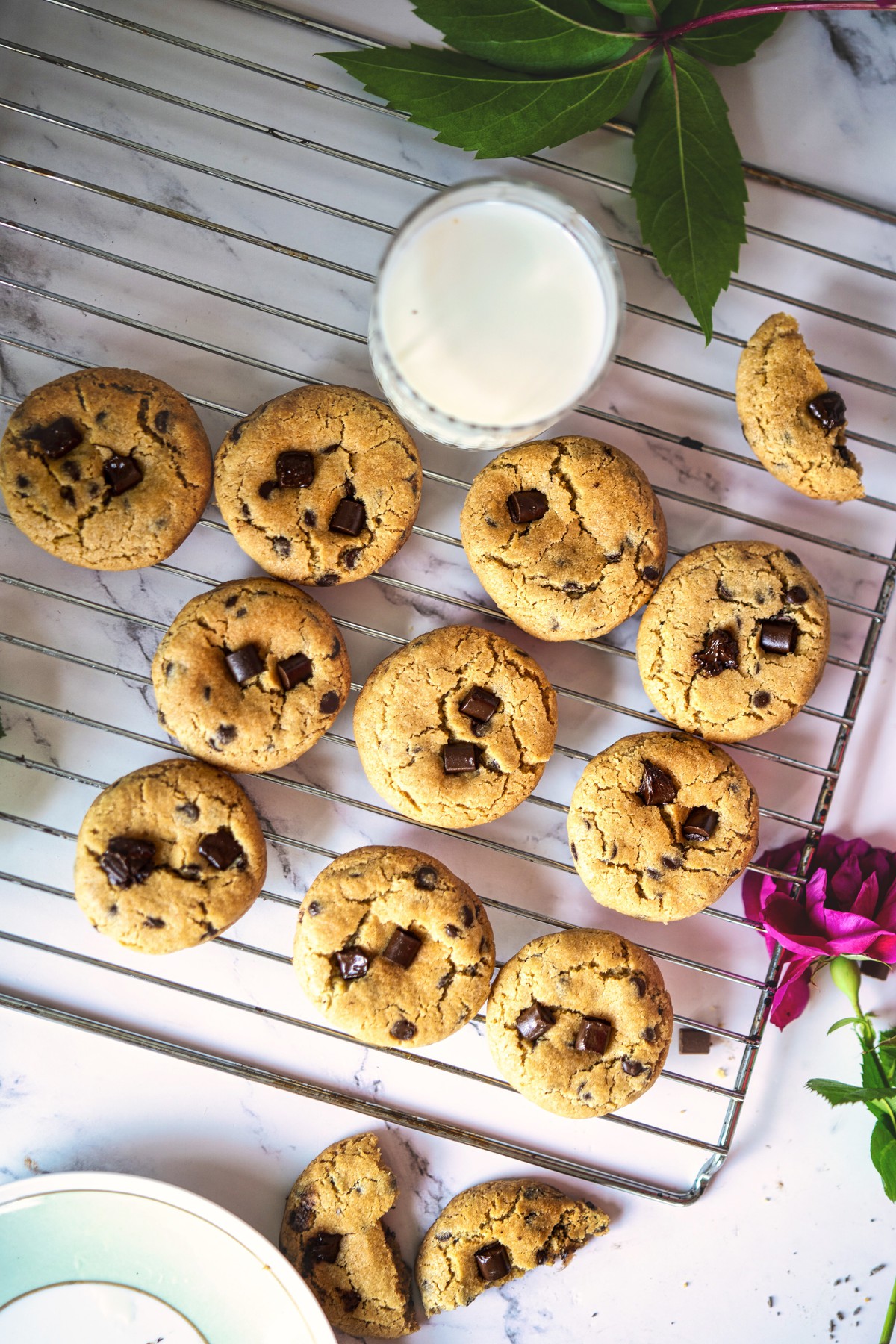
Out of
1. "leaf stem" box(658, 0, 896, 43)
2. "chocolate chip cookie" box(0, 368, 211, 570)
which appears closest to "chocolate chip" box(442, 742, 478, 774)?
"chocolate chip cookie" box(0, 368, 211, 570)

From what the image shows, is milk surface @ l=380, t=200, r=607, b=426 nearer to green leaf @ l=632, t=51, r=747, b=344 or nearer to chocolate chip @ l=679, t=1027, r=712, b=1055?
green leaf @ l=632, t=51, r=747, b=344

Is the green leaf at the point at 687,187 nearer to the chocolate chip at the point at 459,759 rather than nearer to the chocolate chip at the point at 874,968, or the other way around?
the chocolate chip at the point at 459,759

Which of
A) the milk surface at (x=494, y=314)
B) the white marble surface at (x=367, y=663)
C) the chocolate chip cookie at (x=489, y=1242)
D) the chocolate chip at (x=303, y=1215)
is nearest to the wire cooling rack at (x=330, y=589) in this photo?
the white marble surface at (x=367, y=663)

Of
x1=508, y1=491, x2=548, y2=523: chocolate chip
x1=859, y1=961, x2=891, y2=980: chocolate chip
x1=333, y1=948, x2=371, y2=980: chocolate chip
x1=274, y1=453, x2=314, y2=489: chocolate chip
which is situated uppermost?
x1=508, y1=491, x2=548, y2=523: chocolate chip

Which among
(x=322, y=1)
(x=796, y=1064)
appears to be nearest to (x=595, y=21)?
(x=322, y=1)

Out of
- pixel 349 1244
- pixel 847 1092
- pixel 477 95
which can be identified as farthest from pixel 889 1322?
pixel 477 95

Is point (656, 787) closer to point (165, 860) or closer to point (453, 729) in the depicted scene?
point (453, 729)
